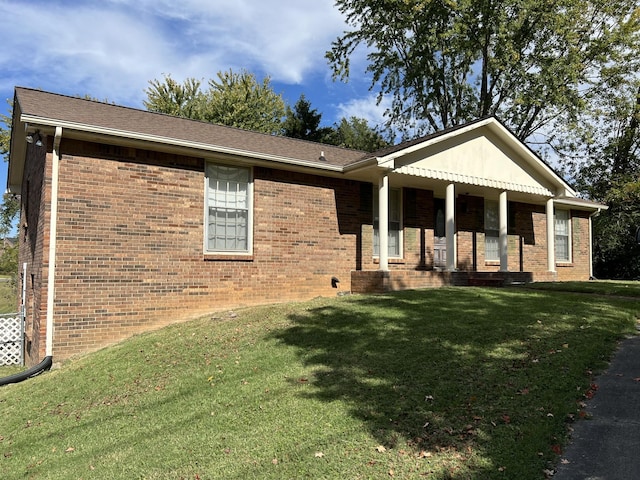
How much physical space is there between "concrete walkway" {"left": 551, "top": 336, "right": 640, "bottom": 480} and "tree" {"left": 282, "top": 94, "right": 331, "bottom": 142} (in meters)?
31.3

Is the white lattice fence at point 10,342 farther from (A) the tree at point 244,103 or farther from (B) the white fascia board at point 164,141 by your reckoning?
(A) the tree at point 244,103

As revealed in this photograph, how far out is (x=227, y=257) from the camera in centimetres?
1027

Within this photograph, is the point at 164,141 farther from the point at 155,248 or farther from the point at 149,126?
the point at 155,248

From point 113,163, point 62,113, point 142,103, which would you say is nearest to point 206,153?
point 113,163

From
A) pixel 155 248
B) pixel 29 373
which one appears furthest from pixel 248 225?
pixel 29 373

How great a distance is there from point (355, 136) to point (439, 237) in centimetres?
2874

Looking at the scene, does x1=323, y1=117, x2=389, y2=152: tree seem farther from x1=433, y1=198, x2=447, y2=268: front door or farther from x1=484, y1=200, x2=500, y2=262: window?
x1=433, y1=198, x2=447, y2=268: front door

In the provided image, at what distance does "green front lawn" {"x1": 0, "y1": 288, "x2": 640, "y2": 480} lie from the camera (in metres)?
3.81

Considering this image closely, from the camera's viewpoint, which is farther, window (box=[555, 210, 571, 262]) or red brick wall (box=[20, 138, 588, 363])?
window (box=[555, 210, 571, 262])

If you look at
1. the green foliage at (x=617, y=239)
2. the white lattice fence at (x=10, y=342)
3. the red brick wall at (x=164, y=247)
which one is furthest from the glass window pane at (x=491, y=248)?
the white lattice fence at (x=10, y=342)

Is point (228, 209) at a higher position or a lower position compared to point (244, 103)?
lower

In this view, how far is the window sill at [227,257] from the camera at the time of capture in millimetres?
10039

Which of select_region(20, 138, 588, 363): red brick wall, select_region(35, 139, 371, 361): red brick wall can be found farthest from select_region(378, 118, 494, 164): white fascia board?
select_region(35, 139, 371, 361): red brick wall

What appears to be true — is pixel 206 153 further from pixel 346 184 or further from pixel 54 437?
pixel 54 437
